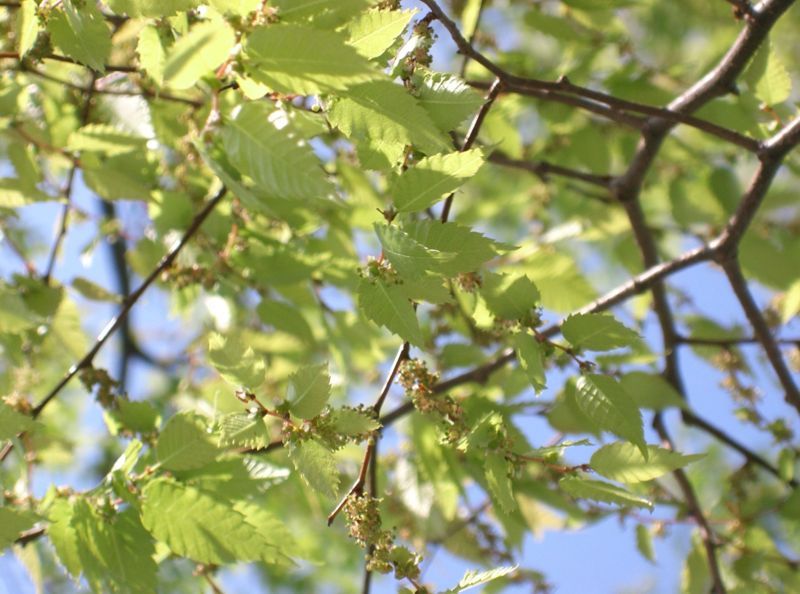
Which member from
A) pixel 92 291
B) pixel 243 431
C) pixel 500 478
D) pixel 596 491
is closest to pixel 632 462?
pixel 596 491

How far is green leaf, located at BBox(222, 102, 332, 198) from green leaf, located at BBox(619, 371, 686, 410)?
3.08 feet

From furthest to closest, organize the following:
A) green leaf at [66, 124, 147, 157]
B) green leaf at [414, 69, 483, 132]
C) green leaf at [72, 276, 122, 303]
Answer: green leaf at [72, 276, 122, 303], green leaf at [66, 124, 147, 157], green leaf at [414, 69, 483, 132]

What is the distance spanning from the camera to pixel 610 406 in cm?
104

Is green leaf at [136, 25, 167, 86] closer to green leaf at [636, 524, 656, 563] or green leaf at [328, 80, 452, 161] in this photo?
green leaf at [328, 80, 452, 161]

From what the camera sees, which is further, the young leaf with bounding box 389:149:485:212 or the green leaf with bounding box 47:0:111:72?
the green leaf with bounding box 47:0:111:72

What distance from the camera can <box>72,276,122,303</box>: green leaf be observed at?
5.63ft

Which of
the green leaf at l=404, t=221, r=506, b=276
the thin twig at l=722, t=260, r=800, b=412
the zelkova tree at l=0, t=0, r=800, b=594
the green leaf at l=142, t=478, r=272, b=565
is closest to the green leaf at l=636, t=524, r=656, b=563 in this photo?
the zelkova tree at l=0, t=0, r=800, b=594

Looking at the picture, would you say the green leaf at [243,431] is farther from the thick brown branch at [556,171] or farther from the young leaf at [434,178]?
the thick brown branch at [556,171]

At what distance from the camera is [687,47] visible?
378 centimetres

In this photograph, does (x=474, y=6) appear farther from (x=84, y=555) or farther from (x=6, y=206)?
(x=84, y=555)

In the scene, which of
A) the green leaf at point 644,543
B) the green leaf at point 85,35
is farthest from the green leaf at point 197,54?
the green leaf at point 644,543

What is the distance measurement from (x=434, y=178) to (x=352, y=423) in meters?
0.29

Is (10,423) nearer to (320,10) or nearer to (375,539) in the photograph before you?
(375,539)

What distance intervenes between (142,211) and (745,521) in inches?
66.5
